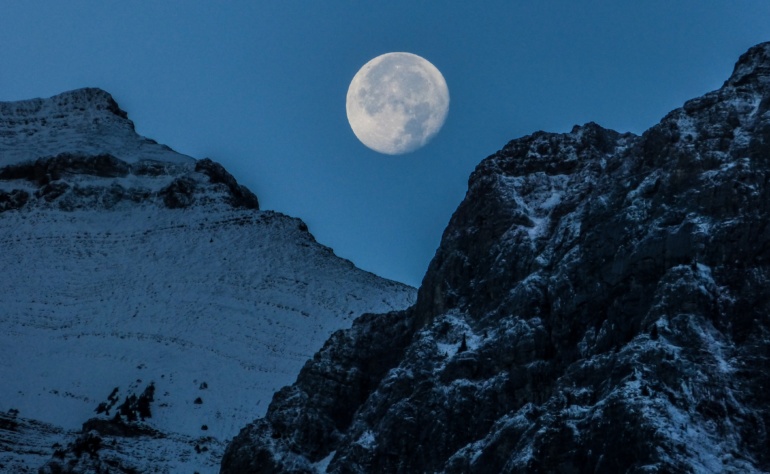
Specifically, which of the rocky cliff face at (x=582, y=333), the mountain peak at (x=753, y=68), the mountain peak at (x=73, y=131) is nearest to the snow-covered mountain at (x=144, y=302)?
the mountain peak at (x=73, y=131)

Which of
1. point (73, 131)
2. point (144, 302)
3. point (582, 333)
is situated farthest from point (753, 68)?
point (73, 131)

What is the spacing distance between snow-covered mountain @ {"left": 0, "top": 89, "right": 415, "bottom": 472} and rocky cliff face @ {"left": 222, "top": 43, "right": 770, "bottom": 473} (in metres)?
11.5

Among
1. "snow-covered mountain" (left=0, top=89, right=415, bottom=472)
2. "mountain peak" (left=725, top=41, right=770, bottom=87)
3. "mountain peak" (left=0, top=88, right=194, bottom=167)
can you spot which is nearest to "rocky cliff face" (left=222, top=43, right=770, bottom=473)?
"mountain peak" (left=725, top=41, right=770, bottom=87)

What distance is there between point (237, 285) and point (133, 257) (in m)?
10.5

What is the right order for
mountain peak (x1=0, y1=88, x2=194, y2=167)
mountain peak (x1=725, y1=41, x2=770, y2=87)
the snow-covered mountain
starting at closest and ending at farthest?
1. mountain peak (x1=725, y1=41, x2=770, y2=87)
2. the snow-covered mountain
3. mountain peak (x1=0, y1=88, x2=194, y2=167)

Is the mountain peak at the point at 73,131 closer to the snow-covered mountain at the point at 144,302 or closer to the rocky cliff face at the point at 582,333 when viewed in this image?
the snow-covered mountain at the point at 144,302

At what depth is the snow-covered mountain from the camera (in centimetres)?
5444

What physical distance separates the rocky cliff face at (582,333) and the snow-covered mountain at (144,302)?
37.7ft

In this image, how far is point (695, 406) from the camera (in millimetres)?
29078

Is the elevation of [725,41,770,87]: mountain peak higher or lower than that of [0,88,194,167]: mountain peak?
lower

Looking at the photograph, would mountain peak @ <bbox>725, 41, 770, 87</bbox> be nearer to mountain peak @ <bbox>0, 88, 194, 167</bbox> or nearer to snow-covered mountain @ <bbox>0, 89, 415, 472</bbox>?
snow-covered mountain @ <bbox>0, 89, 415, 472</bbox>

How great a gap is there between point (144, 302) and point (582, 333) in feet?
143

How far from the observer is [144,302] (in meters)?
72.3

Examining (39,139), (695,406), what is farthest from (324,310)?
(39,139)
